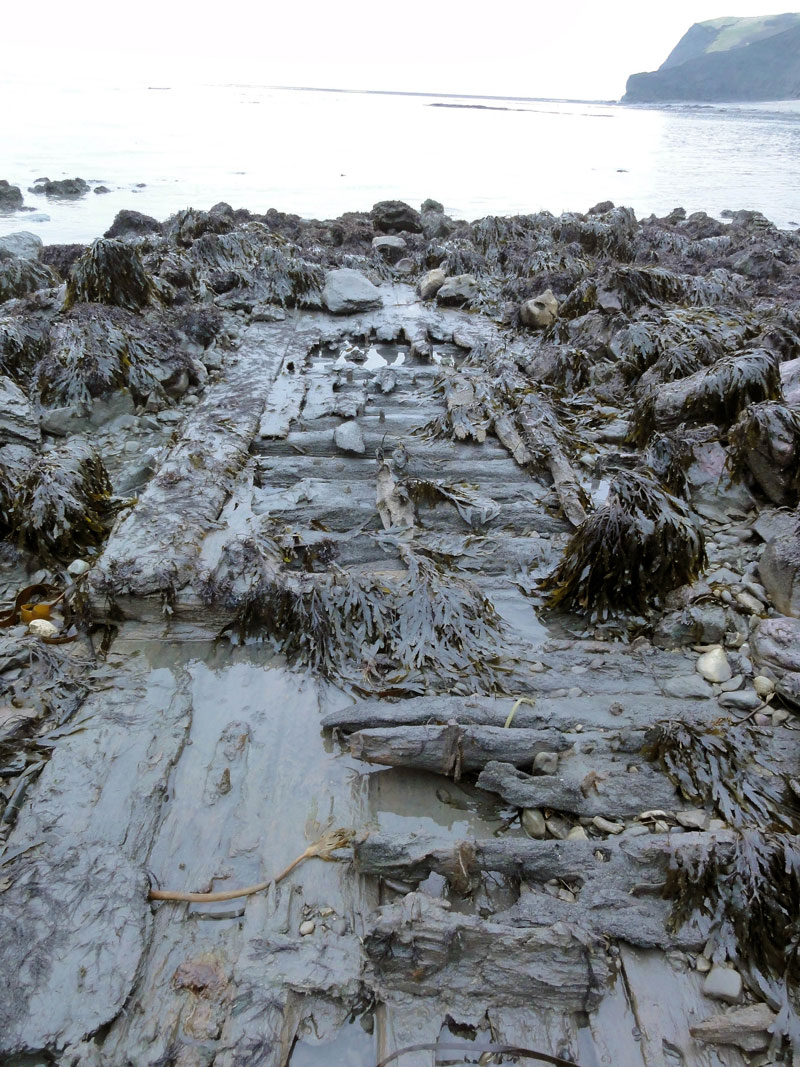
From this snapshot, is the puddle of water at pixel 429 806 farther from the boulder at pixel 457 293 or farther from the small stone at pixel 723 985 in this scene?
the boulder at pixel 457 293

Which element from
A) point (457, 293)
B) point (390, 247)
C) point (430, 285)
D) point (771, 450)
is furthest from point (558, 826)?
point (390, 247)

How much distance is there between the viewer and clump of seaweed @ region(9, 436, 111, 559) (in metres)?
4.25

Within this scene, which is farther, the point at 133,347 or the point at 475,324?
the point at 475,324

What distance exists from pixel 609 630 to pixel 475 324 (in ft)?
21.0

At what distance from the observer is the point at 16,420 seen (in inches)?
227

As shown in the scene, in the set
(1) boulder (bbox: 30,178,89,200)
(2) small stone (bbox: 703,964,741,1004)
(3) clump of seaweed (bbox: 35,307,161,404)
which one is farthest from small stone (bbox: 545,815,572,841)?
(1) boulder (bbox: 30,178,89,200)

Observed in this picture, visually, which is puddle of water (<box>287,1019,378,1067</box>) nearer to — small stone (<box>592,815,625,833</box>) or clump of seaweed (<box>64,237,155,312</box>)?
small stone (<box>592,815,625,833</box>)

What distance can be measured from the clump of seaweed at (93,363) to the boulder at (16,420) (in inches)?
11.0

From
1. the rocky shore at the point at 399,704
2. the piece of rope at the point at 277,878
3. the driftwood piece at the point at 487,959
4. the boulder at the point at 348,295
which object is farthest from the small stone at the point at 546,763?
the boulder at the point at 348,295

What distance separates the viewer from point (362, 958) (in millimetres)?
2160

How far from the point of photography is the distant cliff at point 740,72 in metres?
107

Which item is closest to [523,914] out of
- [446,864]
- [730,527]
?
[446,864]

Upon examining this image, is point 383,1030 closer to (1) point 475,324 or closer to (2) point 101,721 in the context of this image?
(2) point 101,721

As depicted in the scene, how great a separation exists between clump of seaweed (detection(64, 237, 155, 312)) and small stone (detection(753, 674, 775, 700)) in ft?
26.9
